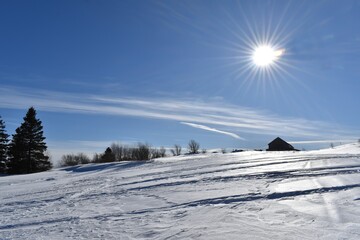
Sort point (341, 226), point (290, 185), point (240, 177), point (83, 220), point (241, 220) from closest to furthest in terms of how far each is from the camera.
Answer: point (341, 226) → point (241, 220) → point (83, 220) → point (290, 185) → point (240, 177)

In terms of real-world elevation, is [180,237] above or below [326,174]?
below

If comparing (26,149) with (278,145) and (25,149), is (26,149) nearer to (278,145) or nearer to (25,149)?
(25,149)

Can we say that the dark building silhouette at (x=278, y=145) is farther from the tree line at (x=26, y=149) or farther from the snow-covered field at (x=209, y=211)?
the snow-covered field at (x=209, y=211)

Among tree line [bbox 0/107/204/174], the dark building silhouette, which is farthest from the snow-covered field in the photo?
the dark building silhouette

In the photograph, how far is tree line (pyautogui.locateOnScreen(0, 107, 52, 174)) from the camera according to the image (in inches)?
1661

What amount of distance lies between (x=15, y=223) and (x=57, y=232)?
1616 mm

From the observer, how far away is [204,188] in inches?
338

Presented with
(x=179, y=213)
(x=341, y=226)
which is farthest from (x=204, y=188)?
(x=341, y=226)

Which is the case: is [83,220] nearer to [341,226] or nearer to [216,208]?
[216,208]

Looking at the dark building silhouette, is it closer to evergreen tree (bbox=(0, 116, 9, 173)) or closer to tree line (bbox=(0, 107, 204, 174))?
tree line (bbox=(0, 107, 204, 174))

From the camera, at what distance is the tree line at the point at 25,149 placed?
42188 millimetres

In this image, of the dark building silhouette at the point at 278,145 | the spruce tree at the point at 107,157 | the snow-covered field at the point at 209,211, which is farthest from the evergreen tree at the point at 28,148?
the dark building silhouette at the point at 278,145

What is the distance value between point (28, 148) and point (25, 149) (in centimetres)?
40

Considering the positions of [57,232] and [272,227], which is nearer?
[272,227]
